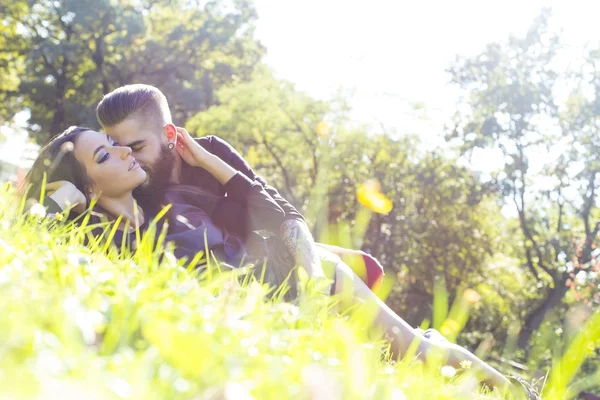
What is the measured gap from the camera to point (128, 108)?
382 centimetres

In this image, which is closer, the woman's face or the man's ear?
the woman's face

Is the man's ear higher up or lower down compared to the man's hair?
lower down

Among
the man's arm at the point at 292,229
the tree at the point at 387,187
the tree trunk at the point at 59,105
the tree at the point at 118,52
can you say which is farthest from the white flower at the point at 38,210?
the tree trunk at the point at 59,105

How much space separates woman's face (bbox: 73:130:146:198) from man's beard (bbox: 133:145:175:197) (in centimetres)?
28

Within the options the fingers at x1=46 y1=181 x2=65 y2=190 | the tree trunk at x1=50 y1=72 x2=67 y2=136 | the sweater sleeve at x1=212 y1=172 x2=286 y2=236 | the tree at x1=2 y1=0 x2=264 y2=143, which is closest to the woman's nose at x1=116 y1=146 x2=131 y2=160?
the fingers at x1=46 y1=181 x2=65 y2=190

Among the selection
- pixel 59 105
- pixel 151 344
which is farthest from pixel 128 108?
pixel 59 105

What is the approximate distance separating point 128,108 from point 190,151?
481mm

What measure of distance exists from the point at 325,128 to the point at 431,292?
245 inches

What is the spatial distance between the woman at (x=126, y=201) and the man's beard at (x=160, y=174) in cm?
16

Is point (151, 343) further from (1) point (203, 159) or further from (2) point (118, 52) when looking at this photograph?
(2) point (118, 52)

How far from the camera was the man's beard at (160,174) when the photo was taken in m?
3.78

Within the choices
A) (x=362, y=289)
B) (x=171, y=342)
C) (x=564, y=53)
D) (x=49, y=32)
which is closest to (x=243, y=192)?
(x=362, y=289)

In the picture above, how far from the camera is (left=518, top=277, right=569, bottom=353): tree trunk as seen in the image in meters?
15.8

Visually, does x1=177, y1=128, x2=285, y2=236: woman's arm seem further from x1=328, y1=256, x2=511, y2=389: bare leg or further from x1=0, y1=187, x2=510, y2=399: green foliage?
x1=0, y1=187, x2=510, y2=399: green foliage
